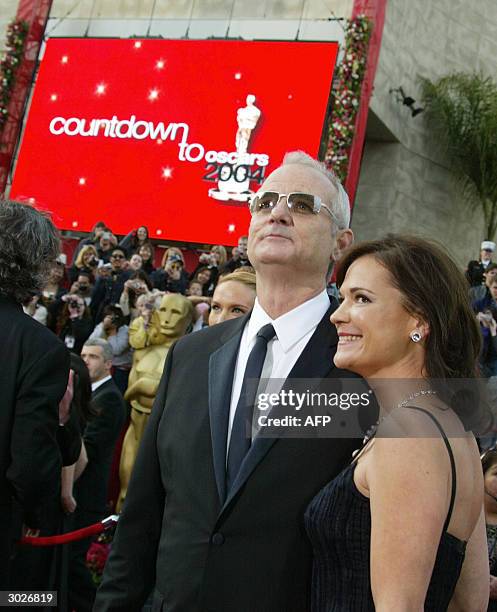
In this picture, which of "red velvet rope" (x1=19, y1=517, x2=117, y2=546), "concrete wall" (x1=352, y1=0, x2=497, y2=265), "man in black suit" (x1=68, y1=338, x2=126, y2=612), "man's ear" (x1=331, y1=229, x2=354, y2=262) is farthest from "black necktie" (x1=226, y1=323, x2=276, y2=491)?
"concrete wall" (x1=352, y1=0, x2=497, y2=265)

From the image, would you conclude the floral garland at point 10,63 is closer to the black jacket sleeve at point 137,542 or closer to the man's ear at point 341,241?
the man's ear at point 341,241

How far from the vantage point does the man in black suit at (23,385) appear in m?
2.41

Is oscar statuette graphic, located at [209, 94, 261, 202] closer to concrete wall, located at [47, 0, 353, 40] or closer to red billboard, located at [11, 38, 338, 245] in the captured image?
red billboard, located at [11, 38, 338, 245]

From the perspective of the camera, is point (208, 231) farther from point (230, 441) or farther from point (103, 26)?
point (230, 441)

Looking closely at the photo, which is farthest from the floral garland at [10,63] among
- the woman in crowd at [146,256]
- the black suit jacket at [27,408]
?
the black suit jacket at [27,408]

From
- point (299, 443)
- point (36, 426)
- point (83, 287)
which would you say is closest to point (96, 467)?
point (36, 426)

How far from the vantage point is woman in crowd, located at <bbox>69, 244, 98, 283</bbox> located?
402 inches

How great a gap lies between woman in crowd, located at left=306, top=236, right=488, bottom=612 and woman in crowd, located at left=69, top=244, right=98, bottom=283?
861cm

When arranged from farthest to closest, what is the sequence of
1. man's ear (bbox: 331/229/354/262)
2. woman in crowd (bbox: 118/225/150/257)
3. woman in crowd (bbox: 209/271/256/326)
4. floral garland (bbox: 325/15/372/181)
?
floral garland (bbox: 325/15/372/181)
woman in crowd (bbox: 118/225/150/257)
woman in crowd (bbox: 209/271/256/326)
man's ear (bbox: 331/229/354/262)

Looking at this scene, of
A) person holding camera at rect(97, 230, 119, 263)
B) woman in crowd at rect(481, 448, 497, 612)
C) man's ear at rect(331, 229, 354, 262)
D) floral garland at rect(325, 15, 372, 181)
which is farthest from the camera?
floral garland at rect(325, 15, 372, 181)

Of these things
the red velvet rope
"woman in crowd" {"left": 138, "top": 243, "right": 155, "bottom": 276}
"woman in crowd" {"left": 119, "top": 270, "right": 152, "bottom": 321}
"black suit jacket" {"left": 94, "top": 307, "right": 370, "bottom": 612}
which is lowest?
the red velvet rope

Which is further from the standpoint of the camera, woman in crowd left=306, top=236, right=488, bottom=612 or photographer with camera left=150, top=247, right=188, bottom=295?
photographer with camera left=150, top=247, right=188, bottom=295
